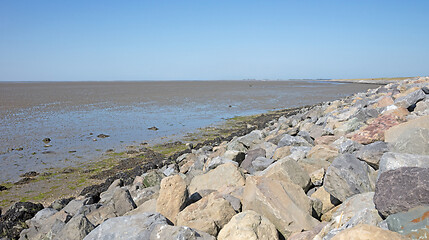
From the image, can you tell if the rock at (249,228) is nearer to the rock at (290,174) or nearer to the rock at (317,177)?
the rock at (290,174)

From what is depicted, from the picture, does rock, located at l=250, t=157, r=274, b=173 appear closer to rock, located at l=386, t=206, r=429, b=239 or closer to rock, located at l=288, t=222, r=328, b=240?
rock, located at l=288, t=222, r=328, b=240

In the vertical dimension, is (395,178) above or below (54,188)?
above

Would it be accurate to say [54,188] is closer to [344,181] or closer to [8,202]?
[8,202]

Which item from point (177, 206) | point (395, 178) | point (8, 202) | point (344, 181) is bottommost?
point (8, 202)

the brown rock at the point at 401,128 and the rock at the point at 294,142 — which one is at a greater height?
the brown rock at the point at 401,128

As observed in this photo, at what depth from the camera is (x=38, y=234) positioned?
6957 mm

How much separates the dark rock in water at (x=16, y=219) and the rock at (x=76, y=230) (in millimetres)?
2657

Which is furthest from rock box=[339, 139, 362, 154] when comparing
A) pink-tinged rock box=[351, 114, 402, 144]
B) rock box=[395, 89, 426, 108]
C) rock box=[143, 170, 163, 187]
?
rock box=[143, 170, 163, 187]

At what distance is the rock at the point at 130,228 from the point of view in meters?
4.24

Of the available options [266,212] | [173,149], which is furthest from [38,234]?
[173,149]

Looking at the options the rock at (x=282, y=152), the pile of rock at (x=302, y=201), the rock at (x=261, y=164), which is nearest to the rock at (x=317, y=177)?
the pile of rock at (x=302, y=201)

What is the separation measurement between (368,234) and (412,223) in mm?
769

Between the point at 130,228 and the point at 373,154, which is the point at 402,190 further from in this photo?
the point at 130,228

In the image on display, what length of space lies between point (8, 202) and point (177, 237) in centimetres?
880
